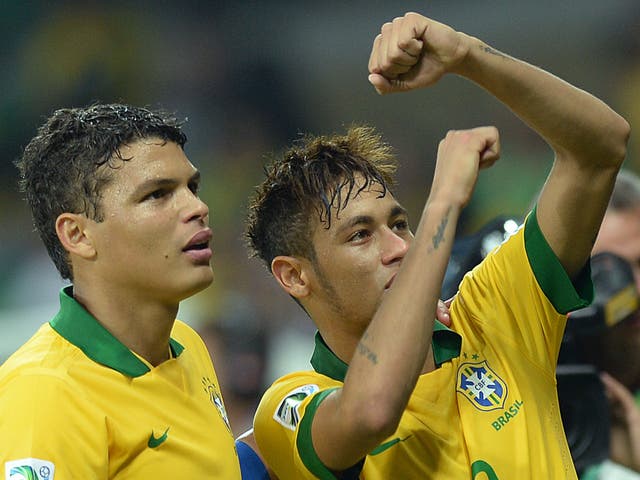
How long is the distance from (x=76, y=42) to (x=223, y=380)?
2005 millimetres

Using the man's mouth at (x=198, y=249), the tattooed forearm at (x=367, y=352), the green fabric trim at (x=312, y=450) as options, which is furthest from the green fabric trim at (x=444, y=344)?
the man's mouth at (x=198, y=249)

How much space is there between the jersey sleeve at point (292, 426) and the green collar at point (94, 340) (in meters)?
0.31

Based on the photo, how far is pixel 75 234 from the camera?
2082 millimetres

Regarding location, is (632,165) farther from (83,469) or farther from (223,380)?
(83,469)

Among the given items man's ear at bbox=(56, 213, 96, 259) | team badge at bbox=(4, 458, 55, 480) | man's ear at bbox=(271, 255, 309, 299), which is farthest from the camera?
man's ear at bbox=(271, 255, 309, 299)

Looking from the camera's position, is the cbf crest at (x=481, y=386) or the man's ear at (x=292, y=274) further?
the man's ear at (x=292, y=274)

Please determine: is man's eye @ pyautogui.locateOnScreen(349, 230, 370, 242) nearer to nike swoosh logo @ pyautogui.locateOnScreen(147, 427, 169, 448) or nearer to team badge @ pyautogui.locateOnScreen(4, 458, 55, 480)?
nike swoosh logo @ pyautogui.locateOnScreen(147, 427, 169, 448)

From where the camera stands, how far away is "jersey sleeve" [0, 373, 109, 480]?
1.70 meters

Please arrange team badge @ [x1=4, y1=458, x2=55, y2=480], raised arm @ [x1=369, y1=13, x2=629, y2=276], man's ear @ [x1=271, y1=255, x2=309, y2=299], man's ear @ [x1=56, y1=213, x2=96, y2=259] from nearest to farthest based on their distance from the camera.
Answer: team badge @ [x1=4, y1=458, x2=55, y2=480] < raised arm @ [x1=369, y1=13, x2=629, y2=276] < man's ear @ [x1=56, y1=213, x2=96, y2=259] < man's ear @ [x1=271, y1=255, x2=309, y2=299]

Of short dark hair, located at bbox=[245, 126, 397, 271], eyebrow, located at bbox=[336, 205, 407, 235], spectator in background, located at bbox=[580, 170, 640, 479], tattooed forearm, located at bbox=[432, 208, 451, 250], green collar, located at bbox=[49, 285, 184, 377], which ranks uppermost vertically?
short dark hair, located at bbox=[245, 126, 397, 271]

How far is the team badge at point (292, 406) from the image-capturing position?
2088 mm

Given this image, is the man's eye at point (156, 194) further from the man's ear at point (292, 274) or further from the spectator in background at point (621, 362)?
the spectator in background at point (621, 362)

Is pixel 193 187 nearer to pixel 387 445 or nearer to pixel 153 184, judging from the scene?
pixel 153 184

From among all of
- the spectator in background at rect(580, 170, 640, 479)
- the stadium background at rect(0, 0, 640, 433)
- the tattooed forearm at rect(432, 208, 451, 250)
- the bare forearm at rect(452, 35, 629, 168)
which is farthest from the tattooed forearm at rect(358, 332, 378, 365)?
the stadium background at rect(0, 0, 640, 433)
